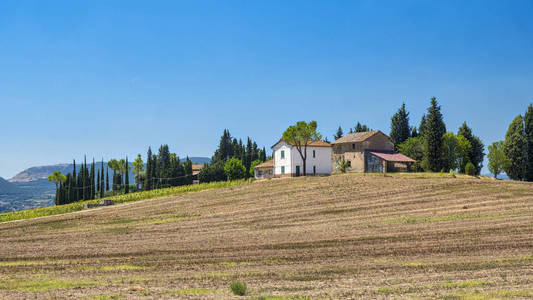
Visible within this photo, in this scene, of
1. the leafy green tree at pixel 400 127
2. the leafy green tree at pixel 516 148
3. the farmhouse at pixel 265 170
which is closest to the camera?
the leafy green tree at pixel 516 148

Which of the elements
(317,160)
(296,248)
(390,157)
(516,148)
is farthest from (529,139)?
(296,248)

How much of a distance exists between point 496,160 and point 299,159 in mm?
32211

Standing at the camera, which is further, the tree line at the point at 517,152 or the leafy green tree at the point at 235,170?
the leafy green tree at the point at 235,170

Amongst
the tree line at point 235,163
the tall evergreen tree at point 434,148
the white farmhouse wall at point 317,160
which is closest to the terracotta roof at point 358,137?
the white farmhouse wall at point 317,160

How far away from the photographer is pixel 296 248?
22938 millimetres

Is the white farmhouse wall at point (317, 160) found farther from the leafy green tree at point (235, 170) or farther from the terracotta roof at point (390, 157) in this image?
the leafy green tree at point (235, 170)

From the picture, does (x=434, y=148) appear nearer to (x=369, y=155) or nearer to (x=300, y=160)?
(x=369, y=155)

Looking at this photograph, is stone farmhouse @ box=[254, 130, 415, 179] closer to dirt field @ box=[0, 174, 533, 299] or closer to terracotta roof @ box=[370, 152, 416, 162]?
terracotta roof @ box=[370, 152, 416, 162]

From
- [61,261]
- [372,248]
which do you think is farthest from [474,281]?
[61,261]

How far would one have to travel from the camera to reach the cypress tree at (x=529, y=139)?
236ft

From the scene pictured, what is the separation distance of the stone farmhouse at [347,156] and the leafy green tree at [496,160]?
1675cm

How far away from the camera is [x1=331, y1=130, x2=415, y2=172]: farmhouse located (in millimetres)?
65188

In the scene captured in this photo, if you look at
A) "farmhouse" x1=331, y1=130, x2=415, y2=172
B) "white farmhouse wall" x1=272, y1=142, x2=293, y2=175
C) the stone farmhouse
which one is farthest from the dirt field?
"white farmhouse wall" x1=272, y1=142, x2=293, y2=175

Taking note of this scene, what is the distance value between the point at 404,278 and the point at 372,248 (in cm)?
702
